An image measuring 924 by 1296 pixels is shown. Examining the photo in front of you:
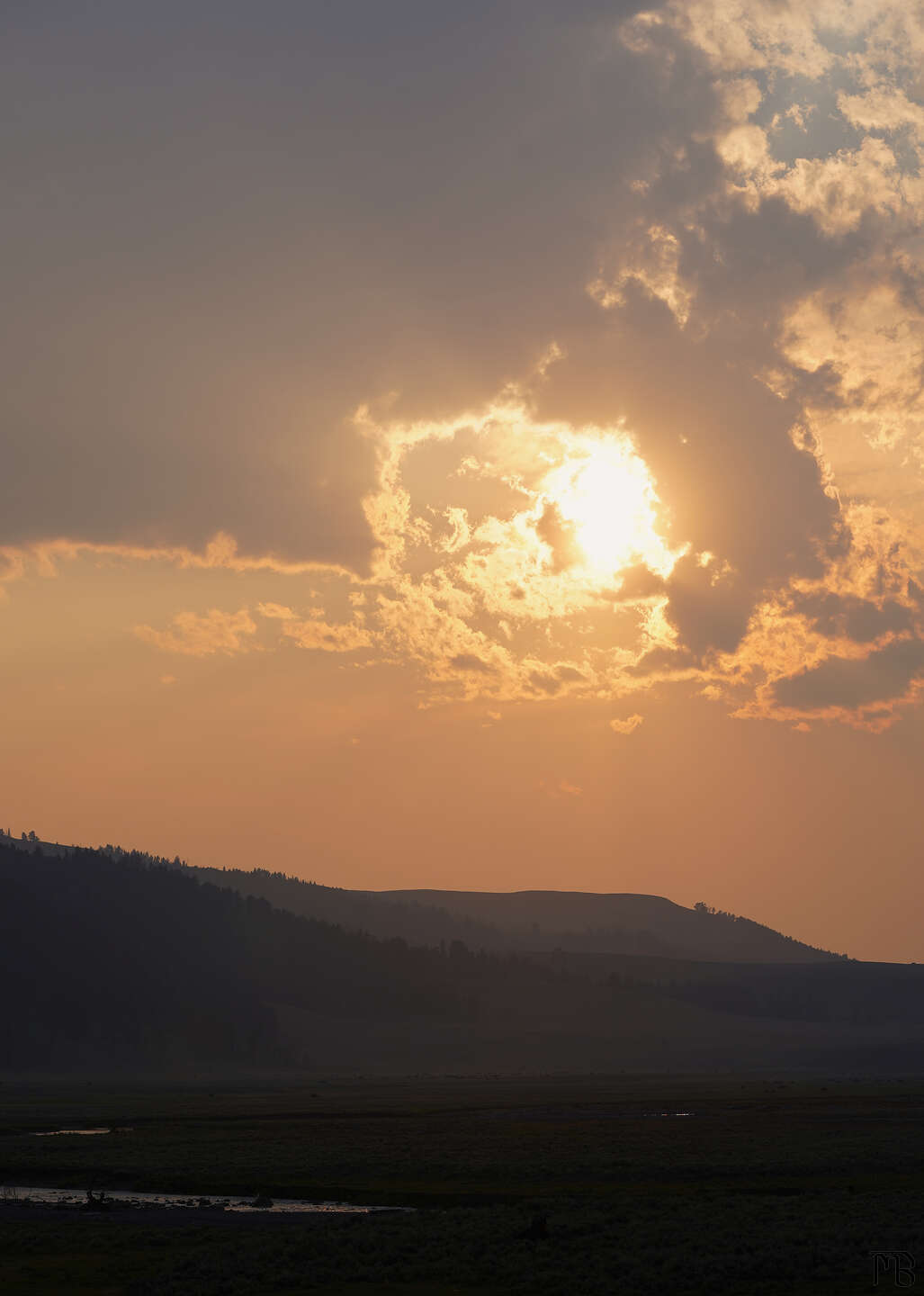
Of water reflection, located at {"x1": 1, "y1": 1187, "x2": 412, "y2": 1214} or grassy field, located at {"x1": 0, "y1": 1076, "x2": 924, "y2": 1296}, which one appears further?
water reflection, located at {"x1": 1, "y1": 1187, "x2": 412, "y2": 1214}

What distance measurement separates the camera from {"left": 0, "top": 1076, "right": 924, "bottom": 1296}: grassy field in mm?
42500

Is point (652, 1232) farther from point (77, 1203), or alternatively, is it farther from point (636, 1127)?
point (636, 1127)

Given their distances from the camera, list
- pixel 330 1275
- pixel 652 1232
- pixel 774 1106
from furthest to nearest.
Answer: pixel 774 1106 < pixel 652 1232 < pixel 330 1275

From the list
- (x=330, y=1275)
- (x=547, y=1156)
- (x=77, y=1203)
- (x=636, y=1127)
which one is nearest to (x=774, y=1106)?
(x=636, y=1127)

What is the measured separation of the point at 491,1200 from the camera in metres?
61.8

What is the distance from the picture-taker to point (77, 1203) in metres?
61.5

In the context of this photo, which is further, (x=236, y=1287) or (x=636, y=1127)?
(x=636, y=1127)

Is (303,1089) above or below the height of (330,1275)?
below

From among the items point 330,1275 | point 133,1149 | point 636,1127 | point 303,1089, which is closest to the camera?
point 330,1275

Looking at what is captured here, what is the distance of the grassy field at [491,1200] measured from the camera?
42.5 m

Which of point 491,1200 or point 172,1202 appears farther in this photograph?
point 172,1202

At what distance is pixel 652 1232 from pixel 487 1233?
20.6 ft

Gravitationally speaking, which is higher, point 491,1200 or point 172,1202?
point 491,1200

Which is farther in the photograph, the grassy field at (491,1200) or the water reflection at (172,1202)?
the water reflection at (172,1202)
